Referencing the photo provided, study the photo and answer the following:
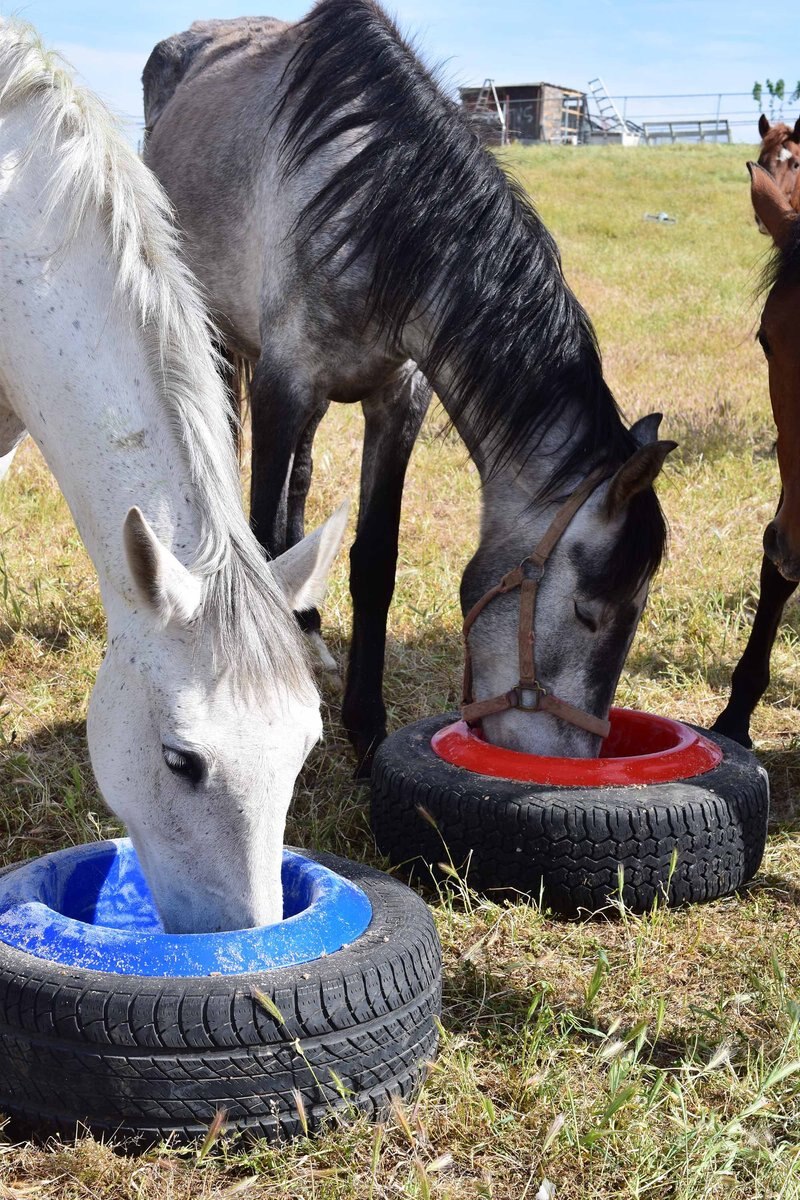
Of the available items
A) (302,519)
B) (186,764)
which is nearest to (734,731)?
(302,519)

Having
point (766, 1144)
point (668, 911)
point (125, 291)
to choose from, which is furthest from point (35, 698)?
point (766, 1144)

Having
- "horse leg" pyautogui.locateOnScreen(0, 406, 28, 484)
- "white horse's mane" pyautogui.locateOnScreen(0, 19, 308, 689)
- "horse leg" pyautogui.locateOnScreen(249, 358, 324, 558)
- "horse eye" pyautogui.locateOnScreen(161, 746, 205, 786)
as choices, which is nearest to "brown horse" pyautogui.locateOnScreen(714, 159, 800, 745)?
"horse leg" pyautogui.locateOnScreen(249, 358, 324, 558)

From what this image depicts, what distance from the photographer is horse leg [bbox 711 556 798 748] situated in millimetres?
4164

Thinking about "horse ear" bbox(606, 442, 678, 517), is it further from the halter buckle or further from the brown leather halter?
the halter buckle

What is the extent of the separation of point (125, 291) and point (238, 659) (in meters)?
0.92

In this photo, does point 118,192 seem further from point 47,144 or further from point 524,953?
point 524,953

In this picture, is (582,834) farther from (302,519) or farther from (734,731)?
(302,519)

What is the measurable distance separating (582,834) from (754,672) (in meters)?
1.54

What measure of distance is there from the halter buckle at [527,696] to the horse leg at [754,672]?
3.67 ft

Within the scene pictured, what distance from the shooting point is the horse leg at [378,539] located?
4.23 meters

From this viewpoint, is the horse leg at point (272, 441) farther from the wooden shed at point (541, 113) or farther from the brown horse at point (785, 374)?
the wooden shed at point (541, 113)

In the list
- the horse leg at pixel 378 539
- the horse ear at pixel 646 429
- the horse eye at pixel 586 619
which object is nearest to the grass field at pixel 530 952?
the horse leg at pixel 378 539

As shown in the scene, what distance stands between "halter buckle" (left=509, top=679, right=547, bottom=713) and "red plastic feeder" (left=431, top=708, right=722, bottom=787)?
0.43 ft

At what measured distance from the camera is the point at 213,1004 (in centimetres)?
193
